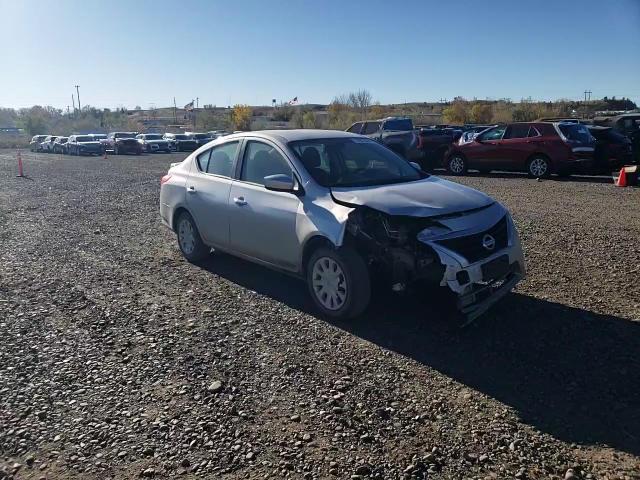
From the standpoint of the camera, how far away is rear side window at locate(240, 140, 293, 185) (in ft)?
19.6

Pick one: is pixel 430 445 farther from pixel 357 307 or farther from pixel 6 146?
pixel 6 146

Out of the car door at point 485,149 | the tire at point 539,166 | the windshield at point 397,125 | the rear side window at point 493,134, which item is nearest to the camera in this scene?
the tire at point 539,166

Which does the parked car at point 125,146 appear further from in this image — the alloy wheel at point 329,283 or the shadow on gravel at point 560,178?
the alloy wheel at point 329,283

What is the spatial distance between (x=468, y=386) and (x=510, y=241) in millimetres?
1742

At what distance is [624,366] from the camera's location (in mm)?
4156

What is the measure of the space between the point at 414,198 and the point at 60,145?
4722 centimetres

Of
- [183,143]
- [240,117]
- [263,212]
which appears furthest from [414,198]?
[240,117]

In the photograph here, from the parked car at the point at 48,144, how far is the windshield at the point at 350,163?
157 ft

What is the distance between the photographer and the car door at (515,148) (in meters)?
16.6

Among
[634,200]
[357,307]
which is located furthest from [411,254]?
[634,200]

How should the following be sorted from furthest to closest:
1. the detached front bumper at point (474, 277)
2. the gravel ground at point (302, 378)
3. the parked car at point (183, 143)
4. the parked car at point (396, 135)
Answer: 1. the parked car at point (183, 143)
2. the parked car at point (396, 135)
3. the detached front bumper at point (474, 277)
4. the gravel ground at point (302, 378)

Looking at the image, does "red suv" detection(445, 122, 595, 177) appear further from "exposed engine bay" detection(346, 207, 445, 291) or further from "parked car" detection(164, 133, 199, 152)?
"parked car" detection(164, 133, 199, 152)

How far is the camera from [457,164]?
61.3ft

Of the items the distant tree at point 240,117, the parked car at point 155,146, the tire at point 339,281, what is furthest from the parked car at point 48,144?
the tire at point 339,281
